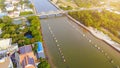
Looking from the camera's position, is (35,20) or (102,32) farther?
(35,20)

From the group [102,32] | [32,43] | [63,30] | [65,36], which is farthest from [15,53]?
[102,32]

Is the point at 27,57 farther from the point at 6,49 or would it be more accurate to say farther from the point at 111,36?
the point at 111,36

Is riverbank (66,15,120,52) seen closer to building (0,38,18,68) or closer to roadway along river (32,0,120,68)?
roadway along river (32,0,120,68)

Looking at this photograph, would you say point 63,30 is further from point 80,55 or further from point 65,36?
point 80,55

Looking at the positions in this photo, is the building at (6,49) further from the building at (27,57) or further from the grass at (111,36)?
the grass at (111,36)

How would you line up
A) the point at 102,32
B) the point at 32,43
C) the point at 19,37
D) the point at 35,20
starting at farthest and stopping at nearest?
the point at 35,20, the point at 102,32, the point at 19,37, the point at 32,43

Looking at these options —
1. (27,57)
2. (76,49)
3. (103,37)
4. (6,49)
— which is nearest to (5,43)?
(6,49)

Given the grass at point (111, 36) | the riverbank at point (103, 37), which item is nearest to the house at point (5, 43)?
the riverbank at point (103, 37)

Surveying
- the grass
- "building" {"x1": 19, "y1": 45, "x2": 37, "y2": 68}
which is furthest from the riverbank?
"building" {"x1": 19, "y1": 45, "x2": 37, "y2": 68}
